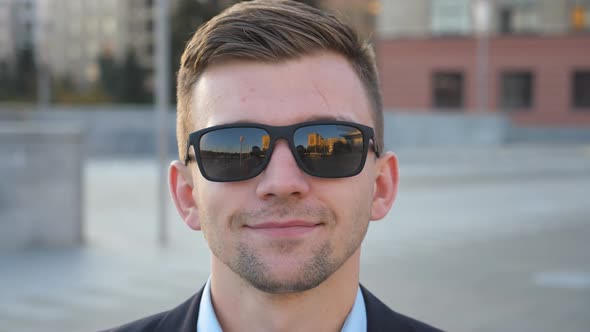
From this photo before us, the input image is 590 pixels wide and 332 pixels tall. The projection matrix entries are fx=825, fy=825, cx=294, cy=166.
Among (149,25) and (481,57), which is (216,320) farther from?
(149,25)

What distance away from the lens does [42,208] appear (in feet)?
34.7

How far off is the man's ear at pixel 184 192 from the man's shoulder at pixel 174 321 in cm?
23

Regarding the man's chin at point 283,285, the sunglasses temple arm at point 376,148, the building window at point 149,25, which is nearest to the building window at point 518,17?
the sunglasses temple arm at point 376,148

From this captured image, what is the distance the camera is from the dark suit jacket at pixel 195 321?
6.88 feet

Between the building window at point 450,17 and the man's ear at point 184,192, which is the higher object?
the building window at point 450,17

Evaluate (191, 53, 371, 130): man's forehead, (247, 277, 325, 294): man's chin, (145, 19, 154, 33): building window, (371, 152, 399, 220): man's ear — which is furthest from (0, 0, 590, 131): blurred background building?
(145, 19, 154, 33): building window

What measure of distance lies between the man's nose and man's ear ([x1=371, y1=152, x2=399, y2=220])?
1.30ft

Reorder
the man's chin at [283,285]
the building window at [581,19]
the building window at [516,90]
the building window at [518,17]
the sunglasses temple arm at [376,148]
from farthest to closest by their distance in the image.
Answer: the building window at [516,90] → the building window at [518,17] → the building window at [581,19] → the sunglasses temple arm at [376,148] → the man's chin at [283,285]

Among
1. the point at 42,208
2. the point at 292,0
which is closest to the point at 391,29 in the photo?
the point at 42,208

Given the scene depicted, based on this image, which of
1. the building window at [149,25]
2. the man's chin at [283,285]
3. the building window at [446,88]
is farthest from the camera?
the building window at [149,25]

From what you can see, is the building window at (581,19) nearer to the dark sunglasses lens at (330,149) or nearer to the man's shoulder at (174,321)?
the dark sunglasses lens at (330,149)

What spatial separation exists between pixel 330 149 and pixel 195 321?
57cm

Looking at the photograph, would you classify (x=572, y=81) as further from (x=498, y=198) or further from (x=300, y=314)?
(x=300, y=314)

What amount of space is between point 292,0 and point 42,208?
8.91m
